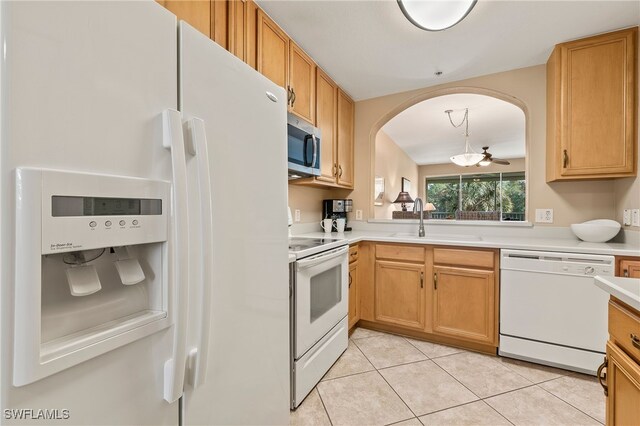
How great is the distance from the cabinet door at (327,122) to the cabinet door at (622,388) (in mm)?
2060

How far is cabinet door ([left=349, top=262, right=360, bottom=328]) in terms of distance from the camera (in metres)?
2.50

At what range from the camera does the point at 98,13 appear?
582 mm

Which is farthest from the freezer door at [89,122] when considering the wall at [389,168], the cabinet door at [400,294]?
the wall at [389,168]

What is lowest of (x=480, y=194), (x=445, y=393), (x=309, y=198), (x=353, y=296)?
(x=445, y=393)

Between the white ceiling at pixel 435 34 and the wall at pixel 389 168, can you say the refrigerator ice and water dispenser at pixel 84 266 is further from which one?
the wall at pixel 389 168

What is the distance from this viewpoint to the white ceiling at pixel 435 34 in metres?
1.83

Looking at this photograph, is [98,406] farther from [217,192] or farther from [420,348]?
[420,348]

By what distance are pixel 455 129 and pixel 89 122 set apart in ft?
18.2

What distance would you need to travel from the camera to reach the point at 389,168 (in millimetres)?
5762

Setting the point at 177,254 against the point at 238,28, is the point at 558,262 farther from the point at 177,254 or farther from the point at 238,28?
the point at 238,28

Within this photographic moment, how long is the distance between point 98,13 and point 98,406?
0.79 meters

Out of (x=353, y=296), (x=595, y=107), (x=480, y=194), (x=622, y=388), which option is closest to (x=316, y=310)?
(x=353, y=296)

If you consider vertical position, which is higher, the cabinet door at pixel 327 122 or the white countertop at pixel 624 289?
the cabinet door at pixel 327 122

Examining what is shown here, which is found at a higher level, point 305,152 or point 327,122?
point 327,122
